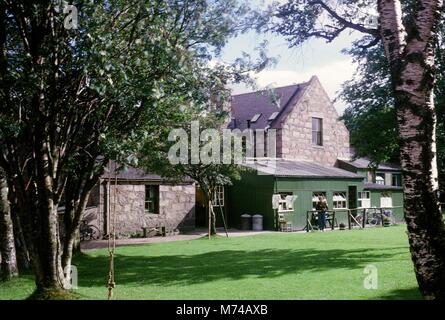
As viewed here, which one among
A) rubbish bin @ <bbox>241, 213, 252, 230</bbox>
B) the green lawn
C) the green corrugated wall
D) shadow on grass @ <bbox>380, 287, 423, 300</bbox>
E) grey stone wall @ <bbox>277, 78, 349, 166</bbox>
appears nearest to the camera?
shadow on grass @ <bbox>380, 287, 423, 300</bbox>

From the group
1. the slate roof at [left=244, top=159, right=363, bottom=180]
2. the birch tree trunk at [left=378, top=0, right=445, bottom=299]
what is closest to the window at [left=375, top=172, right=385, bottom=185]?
the slate roof at [left=244, top=159, right=363, bottom=180]

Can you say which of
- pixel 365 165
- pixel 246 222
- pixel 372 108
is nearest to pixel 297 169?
pixel 246 222

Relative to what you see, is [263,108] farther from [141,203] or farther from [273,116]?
[141,203]

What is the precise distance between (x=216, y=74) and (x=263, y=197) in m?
17.6

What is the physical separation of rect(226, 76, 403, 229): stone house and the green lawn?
25.8 ft

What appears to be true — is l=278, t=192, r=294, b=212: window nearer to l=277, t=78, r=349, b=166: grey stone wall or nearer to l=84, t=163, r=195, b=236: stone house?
l=84, t=163, r=195, b=236: stone house

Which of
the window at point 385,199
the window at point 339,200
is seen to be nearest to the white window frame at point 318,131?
the window at point 339,200

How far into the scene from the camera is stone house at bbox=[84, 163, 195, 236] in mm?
22672

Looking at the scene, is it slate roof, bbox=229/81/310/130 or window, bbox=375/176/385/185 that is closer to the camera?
slate roof, bbox=229/81/310/130

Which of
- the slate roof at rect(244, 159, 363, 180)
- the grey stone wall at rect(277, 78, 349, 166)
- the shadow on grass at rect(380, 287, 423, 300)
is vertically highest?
the grey stone wall at rect(277, 78, 349, 166)

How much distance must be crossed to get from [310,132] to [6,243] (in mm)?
25689

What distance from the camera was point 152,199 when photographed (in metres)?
25.0

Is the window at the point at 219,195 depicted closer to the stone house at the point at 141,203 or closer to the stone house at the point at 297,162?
the stone house at the point at 297,162

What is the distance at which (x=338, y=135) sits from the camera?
3600 centimetres
